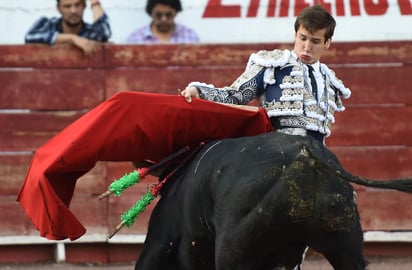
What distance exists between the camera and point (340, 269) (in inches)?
139

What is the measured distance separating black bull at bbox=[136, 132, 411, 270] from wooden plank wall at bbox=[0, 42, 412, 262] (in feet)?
10.7

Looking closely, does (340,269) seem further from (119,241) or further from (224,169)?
(119,241)

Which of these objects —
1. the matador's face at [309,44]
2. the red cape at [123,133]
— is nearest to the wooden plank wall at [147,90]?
the red cape at [123,133]

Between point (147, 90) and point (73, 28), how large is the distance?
0.58 metres

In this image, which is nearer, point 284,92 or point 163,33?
point 284,92

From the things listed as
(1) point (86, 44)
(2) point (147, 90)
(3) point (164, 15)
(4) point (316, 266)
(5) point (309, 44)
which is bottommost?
(4) point (316, 266)

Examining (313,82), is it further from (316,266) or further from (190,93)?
(316,266)

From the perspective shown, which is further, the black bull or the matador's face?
the matador's face

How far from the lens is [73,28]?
7.01 metres

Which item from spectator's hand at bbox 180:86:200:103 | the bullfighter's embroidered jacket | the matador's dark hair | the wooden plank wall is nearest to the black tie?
the bullfighter's embroidered jacket

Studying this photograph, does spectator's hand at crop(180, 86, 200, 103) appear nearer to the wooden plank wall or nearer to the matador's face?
the matador's face

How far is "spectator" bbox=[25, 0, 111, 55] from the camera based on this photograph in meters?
6.89

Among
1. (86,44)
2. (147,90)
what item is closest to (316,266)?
(147,90)

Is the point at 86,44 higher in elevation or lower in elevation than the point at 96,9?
lower
